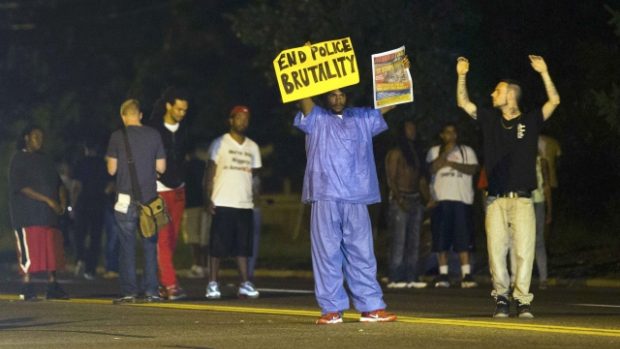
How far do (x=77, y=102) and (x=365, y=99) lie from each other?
21065 mm

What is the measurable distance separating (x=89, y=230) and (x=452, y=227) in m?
6.85

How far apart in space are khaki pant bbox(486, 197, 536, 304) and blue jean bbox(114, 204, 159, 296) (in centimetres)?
410

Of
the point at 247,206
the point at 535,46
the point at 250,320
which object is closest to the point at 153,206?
the point at 247,206

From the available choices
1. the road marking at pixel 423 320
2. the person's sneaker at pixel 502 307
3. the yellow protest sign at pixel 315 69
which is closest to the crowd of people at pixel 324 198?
the person's sneaker at pixel 502 307

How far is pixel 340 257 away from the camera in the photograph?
13719 mm

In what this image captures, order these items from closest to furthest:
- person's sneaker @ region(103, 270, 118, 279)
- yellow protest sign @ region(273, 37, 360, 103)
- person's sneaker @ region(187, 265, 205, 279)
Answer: yellow protest sign @ region(273, 37, 360, 103), person's sneaker @ region(187, 265, 205, 279), person's sneaker @ region(103, 270, 118, 279)

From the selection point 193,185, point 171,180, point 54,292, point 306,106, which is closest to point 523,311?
point 306,106

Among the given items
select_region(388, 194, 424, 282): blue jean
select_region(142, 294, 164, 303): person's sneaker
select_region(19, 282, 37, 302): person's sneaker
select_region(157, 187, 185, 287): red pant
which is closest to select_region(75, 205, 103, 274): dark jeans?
select_region(388, 194, 424, 282): blue jean

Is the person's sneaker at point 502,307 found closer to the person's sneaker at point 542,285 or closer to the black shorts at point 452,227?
the person's sneaker at point 542,285

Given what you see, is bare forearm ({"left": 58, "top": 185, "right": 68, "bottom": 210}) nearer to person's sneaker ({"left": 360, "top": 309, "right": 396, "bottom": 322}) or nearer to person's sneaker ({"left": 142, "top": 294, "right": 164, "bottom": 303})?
person's sneaker ({"left": 142, "top": 294, "right": 164, "bottom": 303})

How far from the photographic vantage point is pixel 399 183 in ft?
67.6

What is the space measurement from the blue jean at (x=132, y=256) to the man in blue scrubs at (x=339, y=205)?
377cm

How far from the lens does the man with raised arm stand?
14.3 m

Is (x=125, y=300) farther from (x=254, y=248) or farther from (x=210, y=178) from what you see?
(x=254, y=248)
